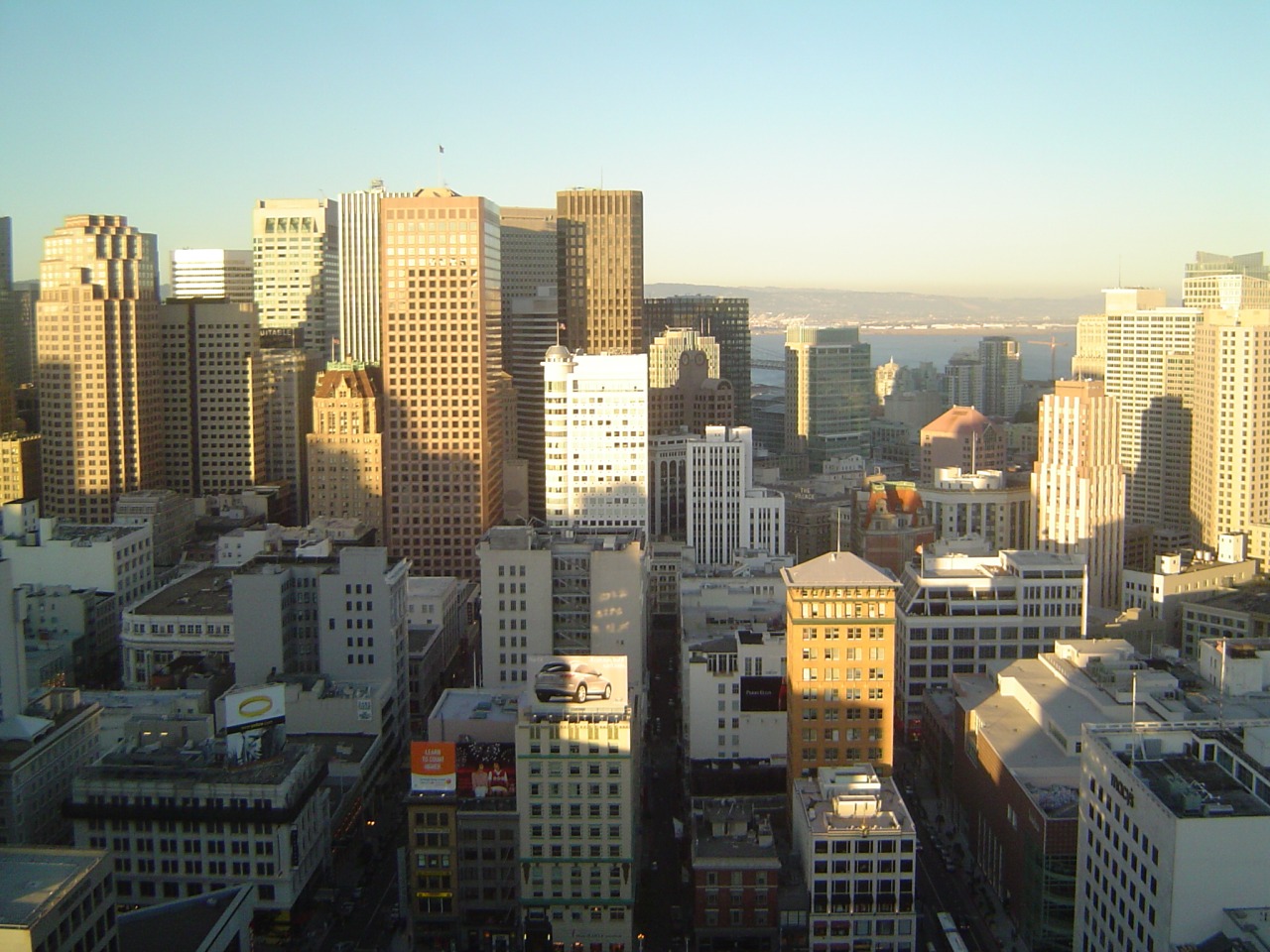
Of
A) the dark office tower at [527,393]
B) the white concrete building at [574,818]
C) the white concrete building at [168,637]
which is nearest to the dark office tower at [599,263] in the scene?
the dark office tower at [527,393]

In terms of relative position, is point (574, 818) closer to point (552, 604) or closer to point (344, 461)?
point (552, 604)

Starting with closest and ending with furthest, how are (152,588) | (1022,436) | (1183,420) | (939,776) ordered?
(939,776), (152,588), (1183,420), (1022,436)

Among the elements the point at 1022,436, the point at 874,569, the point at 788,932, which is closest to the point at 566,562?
the point at 874,569

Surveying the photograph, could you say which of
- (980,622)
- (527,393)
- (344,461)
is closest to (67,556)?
(344,461)

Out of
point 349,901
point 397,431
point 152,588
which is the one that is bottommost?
point 349,901

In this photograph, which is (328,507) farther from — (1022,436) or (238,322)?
(1022,436)

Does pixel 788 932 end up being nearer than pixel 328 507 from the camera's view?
Yes

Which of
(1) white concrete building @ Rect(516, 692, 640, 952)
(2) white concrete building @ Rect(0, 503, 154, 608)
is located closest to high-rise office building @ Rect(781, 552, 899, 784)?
(1) white concrete building @ Rect(516, 692, 640, 952)
